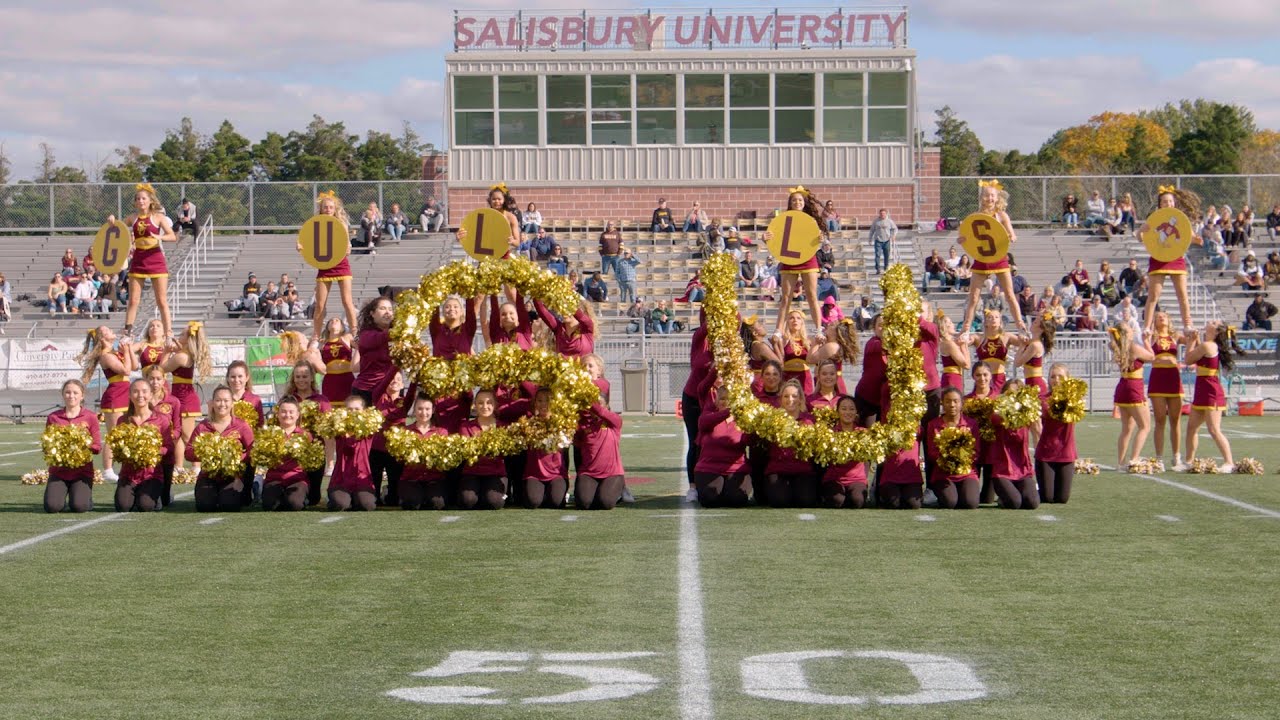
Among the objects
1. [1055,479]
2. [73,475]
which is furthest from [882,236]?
[73,475]

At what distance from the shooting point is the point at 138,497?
403 inches

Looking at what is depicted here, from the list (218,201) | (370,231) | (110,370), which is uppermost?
(218,201)

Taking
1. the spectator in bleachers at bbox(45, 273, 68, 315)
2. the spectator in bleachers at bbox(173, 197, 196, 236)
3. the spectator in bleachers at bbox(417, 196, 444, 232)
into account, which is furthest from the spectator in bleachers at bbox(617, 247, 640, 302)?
the spectator in bleachers at bbox(45, 273, 68, 315)

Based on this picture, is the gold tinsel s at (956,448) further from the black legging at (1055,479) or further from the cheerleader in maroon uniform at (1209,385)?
the cheerleader in maroon uniform at (1209,385)

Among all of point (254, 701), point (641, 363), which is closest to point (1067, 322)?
point (641, 363)

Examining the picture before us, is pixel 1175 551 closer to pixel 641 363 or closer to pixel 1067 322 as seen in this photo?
pixel 641 363

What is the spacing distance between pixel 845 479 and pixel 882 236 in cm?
1875

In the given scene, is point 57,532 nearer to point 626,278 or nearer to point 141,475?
point 141,475

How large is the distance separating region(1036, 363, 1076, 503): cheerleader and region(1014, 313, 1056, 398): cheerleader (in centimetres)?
58

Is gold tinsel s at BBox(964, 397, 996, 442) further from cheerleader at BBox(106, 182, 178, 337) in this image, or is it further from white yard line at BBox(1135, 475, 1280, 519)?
cheerleader at BBox(106, 182, 178, 337)

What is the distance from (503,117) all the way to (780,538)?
23.9 metres

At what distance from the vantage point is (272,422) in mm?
10461

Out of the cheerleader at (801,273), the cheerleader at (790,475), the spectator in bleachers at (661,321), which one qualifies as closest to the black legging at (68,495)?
the cheerleader at (790,475)

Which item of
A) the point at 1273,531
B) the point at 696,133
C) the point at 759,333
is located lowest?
the point at 1273,531
